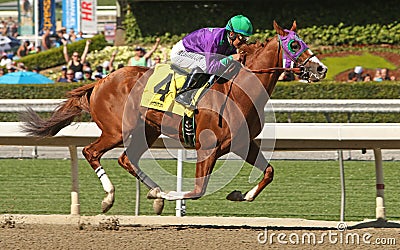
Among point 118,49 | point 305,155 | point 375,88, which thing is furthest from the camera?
point 118,49

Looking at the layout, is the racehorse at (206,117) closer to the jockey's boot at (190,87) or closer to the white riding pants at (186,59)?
the jockey's boot at (190,87)

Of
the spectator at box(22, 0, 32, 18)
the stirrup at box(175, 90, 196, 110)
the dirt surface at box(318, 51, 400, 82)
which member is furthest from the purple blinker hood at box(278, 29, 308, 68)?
the spectator at box(22, 0, 32, 18)

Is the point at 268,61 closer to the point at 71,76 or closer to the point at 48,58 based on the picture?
the point at 71,76

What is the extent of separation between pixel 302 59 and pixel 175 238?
60.0 inches

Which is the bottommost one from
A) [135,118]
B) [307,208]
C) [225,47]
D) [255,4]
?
[307,208]

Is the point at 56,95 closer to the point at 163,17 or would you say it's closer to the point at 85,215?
the point at 85,215

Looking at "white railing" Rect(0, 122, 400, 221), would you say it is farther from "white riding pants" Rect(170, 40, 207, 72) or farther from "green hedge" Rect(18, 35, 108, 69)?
"green hedge" Rect(18, 35, 108, 69)

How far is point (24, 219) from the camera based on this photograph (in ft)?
22.1

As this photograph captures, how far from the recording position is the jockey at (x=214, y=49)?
6.30 meters

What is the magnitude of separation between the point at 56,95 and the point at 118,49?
629 cm

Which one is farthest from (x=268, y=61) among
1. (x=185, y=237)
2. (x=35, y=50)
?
(x=35, y=50)

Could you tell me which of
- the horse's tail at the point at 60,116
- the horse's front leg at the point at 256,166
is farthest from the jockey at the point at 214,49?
the horse's tail at the point at 60,116

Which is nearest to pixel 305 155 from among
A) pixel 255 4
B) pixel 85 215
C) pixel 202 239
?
pixel 85 215

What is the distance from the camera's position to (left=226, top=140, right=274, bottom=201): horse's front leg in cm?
627
